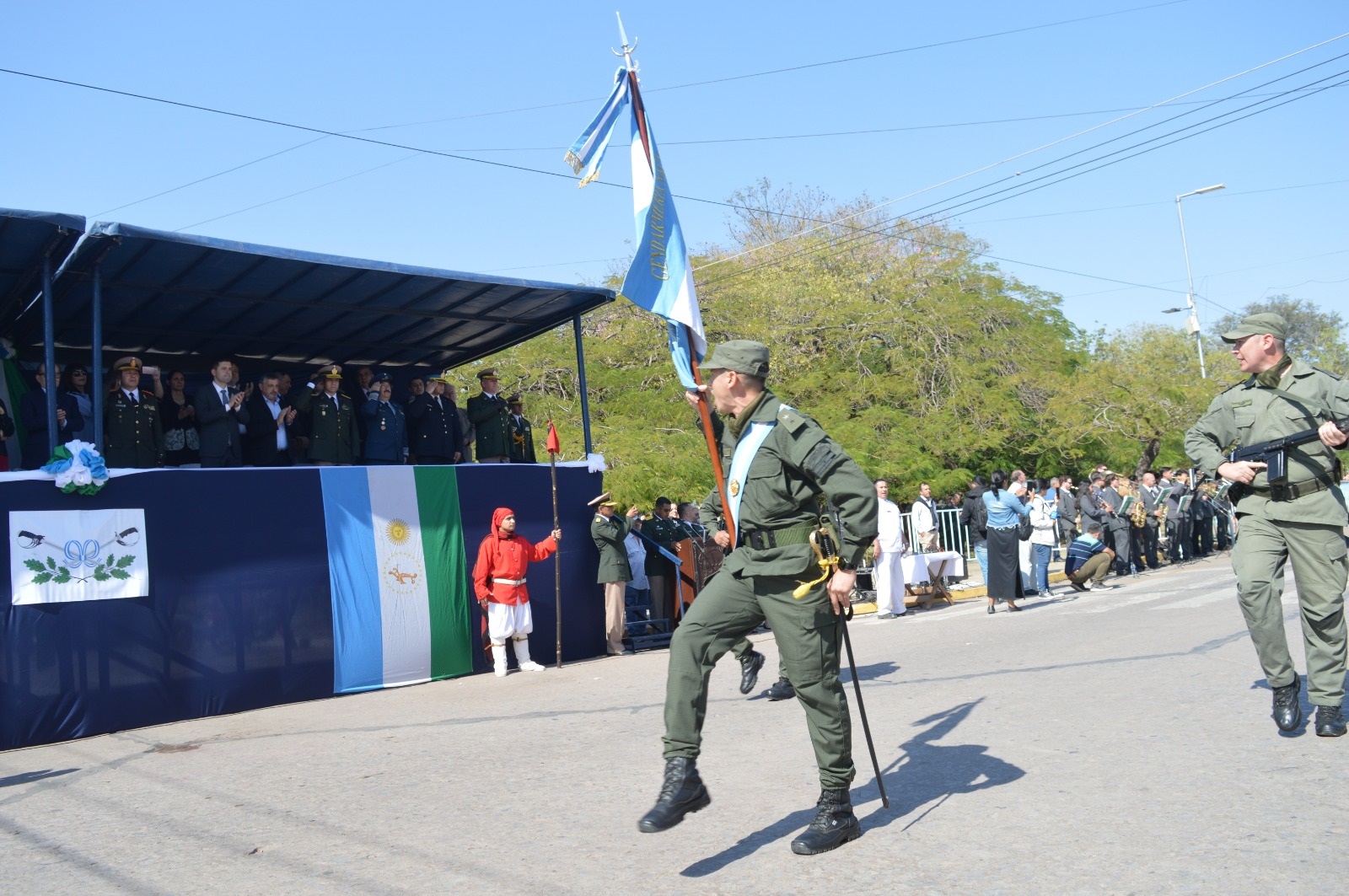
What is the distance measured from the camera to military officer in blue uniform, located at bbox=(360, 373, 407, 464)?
13117 millimetres

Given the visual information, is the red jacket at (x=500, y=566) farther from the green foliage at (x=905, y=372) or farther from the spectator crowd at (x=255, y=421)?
the green foliage at (x=905, y=372)

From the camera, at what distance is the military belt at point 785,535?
4699 millimetres

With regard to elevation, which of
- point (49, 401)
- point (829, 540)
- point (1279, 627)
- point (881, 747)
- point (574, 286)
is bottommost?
point (881, 747)

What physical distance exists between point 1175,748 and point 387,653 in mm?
7830

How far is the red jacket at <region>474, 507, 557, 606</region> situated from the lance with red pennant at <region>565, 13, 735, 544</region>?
16.2 feet

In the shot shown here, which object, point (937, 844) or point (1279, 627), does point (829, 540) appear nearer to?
point (937, 844)

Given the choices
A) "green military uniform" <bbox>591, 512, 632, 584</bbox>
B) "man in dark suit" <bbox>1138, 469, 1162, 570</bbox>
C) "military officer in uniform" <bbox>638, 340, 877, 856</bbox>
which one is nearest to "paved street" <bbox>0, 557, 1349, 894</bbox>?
"military officer in uniform" <bbox>638, 340, 877, 856</bbox>

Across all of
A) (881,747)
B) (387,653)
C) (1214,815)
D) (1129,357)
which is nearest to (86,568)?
(387,653)

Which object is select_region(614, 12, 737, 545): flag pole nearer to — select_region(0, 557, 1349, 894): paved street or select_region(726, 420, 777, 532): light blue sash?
select_region(726, 420, 777, 532): light blue sash

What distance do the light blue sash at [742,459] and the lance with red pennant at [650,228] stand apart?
5.49ft

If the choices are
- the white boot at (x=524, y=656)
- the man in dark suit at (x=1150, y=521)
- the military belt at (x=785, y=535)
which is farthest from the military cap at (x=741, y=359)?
the man in dark suit at (x=1150, y=521)

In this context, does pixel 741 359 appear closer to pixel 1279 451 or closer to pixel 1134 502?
pixel 1279 451

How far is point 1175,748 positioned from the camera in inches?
227

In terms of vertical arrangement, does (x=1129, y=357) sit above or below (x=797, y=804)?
above
